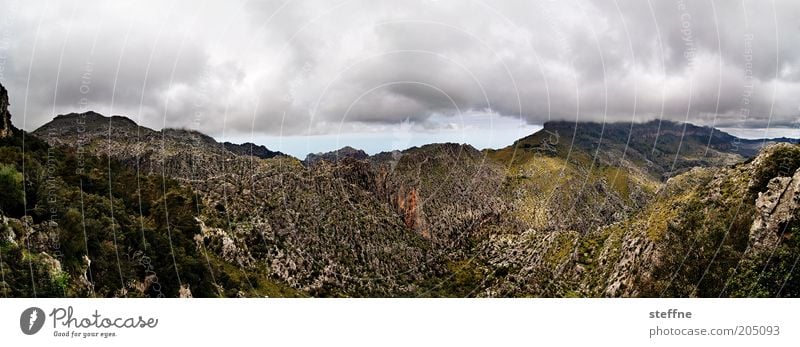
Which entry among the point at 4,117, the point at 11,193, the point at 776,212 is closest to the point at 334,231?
the point at 4,117

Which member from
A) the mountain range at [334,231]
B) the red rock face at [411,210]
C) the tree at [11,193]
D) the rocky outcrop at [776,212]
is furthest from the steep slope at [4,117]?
Answer: the red rock face at [411,210]

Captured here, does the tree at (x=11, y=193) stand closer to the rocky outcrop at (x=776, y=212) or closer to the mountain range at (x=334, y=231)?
the mountain range at (x=334, y=231)

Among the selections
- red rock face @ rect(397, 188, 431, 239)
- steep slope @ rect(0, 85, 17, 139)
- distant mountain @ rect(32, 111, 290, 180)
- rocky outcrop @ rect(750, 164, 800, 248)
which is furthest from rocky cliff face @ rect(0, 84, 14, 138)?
red rock face @ rect(397, 188, 431, 239)

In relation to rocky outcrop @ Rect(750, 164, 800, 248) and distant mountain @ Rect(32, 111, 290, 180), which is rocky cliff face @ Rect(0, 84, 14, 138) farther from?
rocky outcrop @ Rect(750, 164, 800, 248)

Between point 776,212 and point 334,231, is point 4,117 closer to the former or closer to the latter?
point 334,231
